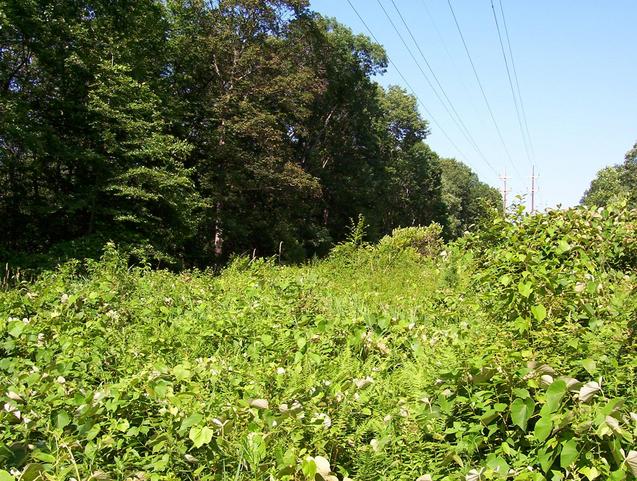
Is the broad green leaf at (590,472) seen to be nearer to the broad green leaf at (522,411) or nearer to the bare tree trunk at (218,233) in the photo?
the broad green leaf at (522,411)

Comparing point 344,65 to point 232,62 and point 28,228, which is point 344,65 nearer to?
point 232,62

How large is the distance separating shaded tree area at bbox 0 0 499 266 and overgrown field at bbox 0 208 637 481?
338 centimetres

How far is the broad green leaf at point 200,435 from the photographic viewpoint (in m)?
2.05

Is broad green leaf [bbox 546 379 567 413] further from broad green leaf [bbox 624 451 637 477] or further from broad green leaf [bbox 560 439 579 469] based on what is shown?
broad green leaf [bbox 624 451 637 477]

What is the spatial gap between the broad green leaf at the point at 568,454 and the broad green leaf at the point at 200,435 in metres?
1.41

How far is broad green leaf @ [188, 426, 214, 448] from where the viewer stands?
2.05 meters

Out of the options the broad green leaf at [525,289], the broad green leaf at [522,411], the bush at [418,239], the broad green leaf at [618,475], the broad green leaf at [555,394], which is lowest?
the broad green leaf at [618,475]

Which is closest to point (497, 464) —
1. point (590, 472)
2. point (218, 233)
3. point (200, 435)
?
point (590, 472)

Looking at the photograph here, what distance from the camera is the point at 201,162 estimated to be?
19516 mm

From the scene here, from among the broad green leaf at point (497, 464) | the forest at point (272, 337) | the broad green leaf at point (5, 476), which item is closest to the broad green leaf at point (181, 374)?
the forest at point (272, 337)

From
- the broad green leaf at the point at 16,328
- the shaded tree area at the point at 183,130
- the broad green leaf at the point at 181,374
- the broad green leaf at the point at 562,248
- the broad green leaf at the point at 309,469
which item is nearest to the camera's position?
the broad green leaf at the point at 309,469

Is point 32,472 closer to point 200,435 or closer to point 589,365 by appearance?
point 200,435

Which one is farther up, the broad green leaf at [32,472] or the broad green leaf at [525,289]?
A: the broad green leaf at [525,289]

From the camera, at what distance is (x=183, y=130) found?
1894 cm
